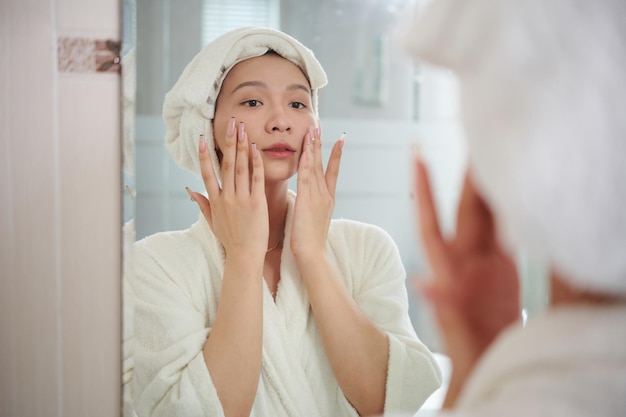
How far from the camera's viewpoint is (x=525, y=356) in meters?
0.45

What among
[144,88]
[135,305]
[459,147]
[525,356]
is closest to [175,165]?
[144,88]

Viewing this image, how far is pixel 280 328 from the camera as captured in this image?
80cm

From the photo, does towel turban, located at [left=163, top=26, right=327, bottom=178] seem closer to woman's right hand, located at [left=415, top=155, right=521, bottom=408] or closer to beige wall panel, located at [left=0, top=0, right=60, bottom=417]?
beige wall panel, located at [left=0, top=0, right=60, bottom=417]

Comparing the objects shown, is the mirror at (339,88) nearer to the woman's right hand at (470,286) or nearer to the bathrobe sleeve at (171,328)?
the bathrobe sleeve at (171,328)

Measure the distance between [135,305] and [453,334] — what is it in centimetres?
50

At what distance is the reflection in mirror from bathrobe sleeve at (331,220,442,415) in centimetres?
2

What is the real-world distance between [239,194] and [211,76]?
0.16 meters

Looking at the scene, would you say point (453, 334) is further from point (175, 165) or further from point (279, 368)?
point (175, 165)

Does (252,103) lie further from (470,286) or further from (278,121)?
(470,286)

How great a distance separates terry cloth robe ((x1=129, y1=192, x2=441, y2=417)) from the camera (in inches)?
30.6

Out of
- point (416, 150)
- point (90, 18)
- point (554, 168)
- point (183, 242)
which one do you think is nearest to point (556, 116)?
point (554, 168)

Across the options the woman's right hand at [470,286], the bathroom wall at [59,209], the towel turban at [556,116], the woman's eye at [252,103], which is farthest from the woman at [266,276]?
the towel turban at [556,116]

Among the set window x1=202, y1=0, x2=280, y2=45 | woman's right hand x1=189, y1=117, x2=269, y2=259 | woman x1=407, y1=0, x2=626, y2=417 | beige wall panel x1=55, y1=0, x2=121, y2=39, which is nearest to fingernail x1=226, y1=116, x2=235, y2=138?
woman's right hand x1=189, y1=117, x2=269, y2=259

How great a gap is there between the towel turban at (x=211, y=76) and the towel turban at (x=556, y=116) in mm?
335
